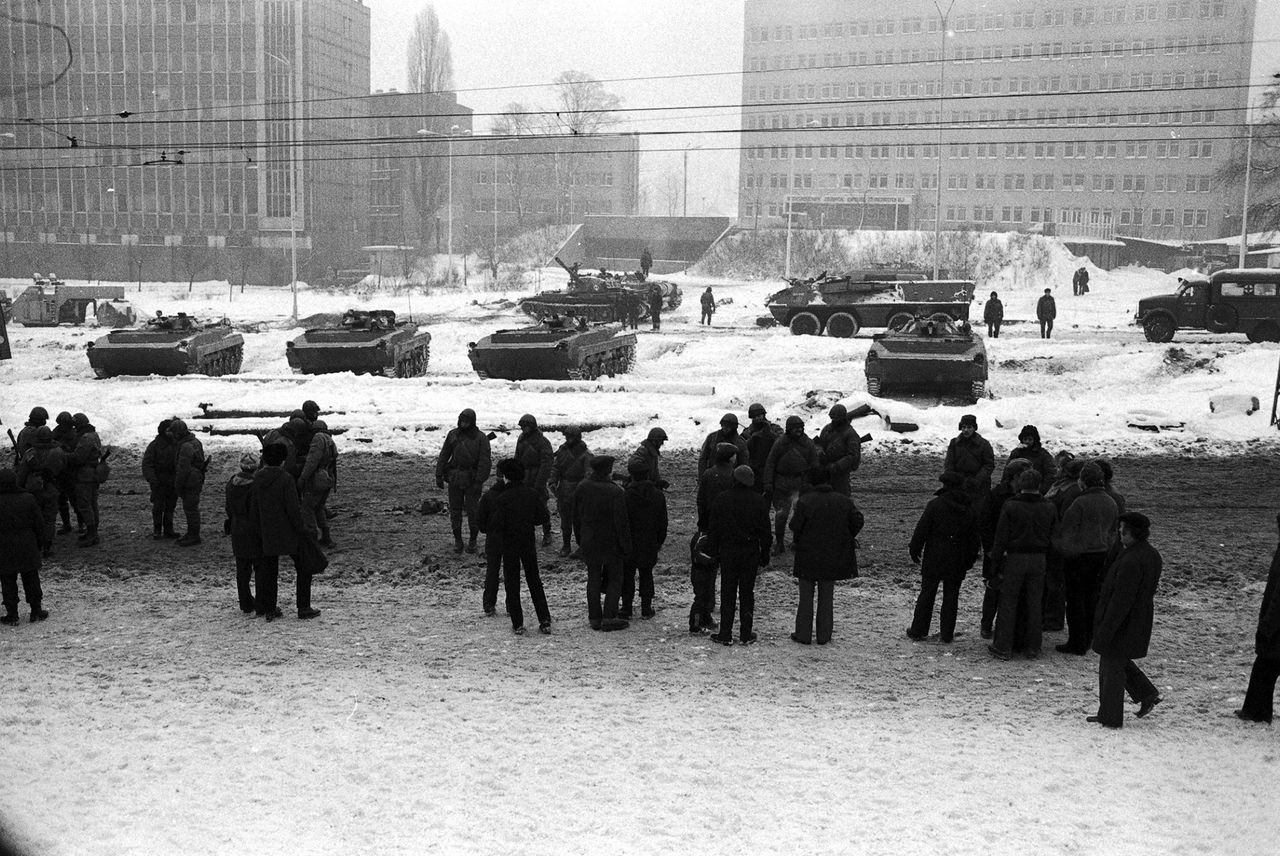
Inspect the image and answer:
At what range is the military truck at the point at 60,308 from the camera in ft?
143

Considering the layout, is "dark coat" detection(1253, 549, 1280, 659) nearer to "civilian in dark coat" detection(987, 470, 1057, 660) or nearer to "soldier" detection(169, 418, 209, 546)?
"civilian in dark coat" detection(987, 470, 1057, 660)

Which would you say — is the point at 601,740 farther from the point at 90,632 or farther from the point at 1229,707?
the point at 90,632

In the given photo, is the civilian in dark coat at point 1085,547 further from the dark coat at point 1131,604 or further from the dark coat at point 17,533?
the dark coat at point 17,533

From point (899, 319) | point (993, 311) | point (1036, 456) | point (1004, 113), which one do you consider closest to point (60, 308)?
point (899, 319)

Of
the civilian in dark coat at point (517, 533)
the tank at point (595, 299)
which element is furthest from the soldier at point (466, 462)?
the tank at point (595, 299)

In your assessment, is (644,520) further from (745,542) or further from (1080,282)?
(1080,282)

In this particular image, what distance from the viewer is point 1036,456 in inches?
446

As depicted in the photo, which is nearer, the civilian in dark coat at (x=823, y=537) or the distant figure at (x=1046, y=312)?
the civilian in dark coat at (x=823, y=537)

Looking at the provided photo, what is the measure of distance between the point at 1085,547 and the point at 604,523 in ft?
11.7

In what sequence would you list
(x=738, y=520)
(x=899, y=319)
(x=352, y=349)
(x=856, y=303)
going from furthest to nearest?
(x=856, y=303) < (x=899, y=319) < (x=352, y=349) < (x=738, y=520)

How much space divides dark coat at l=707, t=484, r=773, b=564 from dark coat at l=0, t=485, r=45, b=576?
5.30 metres

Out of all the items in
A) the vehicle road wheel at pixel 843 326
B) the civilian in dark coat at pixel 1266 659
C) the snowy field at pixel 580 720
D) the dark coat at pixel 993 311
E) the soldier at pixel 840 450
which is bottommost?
the snowy field at pixel 580 720

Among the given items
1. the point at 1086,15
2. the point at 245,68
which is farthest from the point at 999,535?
the point at 1086,15

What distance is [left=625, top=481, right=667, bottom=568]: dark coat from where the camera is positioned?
32.8 feet
